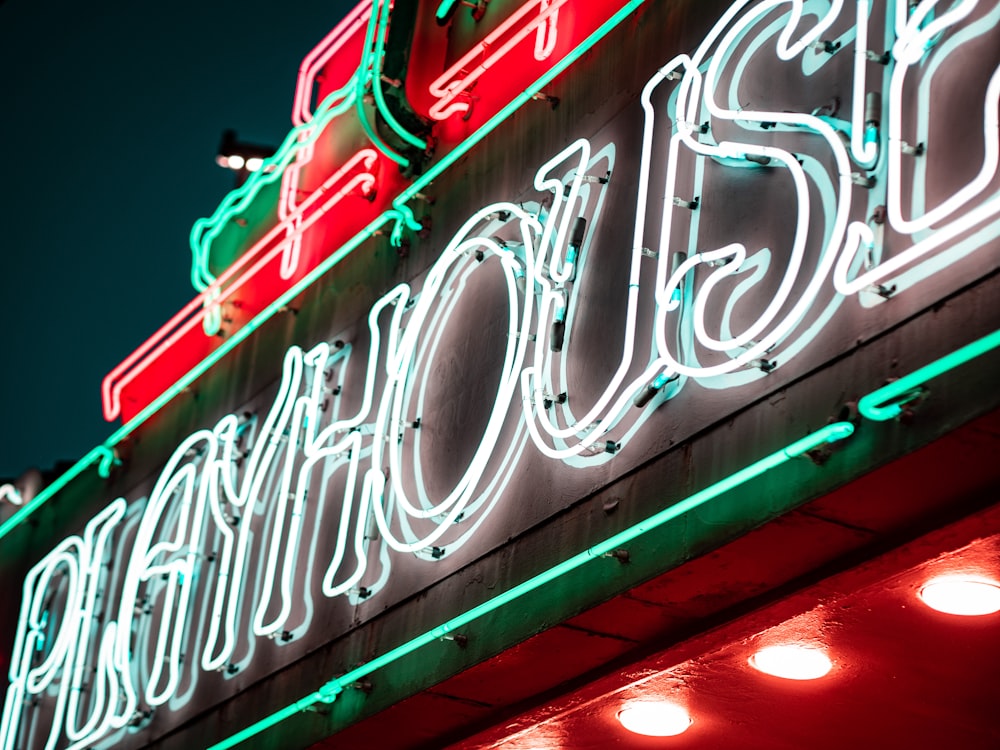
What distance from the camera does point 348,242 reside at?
27.9 feet

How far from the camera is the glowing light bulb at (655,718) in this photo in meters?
5.91

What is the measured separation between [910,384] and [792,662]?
5.06 ft

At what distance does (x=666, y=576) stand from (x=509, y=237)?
2.36m

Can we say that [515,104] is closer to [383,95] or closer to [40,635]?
[383,95]

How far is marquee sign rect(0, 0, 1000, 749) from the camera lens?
4820mm

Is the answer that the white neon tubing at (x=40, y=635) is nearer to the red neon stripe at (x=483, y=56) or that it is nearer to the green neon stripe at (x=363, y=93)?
the green neon stripe at (x=363, y=93)

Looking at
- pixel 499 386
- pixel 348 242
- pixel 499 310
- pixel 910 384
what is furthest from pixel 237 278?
pixel 910 384

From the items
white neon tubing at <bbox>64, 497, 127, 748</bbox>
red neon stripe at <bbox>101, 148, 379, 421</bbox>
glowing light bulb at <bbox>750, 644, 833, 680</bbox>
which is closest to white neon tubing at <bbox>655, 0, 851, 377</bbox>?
glowing light bulb at <bbox>750, 644, 833, 680</bbox>

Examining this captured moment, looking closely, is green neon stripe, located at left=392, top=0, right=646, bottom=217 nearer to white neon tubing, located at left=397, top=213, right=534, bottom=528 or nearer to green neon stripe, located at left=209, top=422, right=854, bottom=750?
white neon tubing, located at left=397, top=213, right=534, bottom=528

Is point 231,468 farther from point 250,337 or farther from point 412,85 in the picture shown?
point 412,85

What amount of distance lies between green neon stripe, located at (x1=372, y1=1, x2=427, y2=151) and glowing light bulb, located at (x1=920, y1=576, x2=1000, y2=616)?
14.1 ft

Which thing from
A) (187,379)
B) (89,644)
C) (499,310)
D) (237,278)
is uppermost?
(237,278)

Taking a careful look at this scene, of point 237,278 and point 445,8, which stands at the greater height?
point 445,8

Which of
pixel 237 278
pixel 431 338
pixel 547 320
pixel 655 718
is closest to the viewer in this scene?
pixel 655 718
